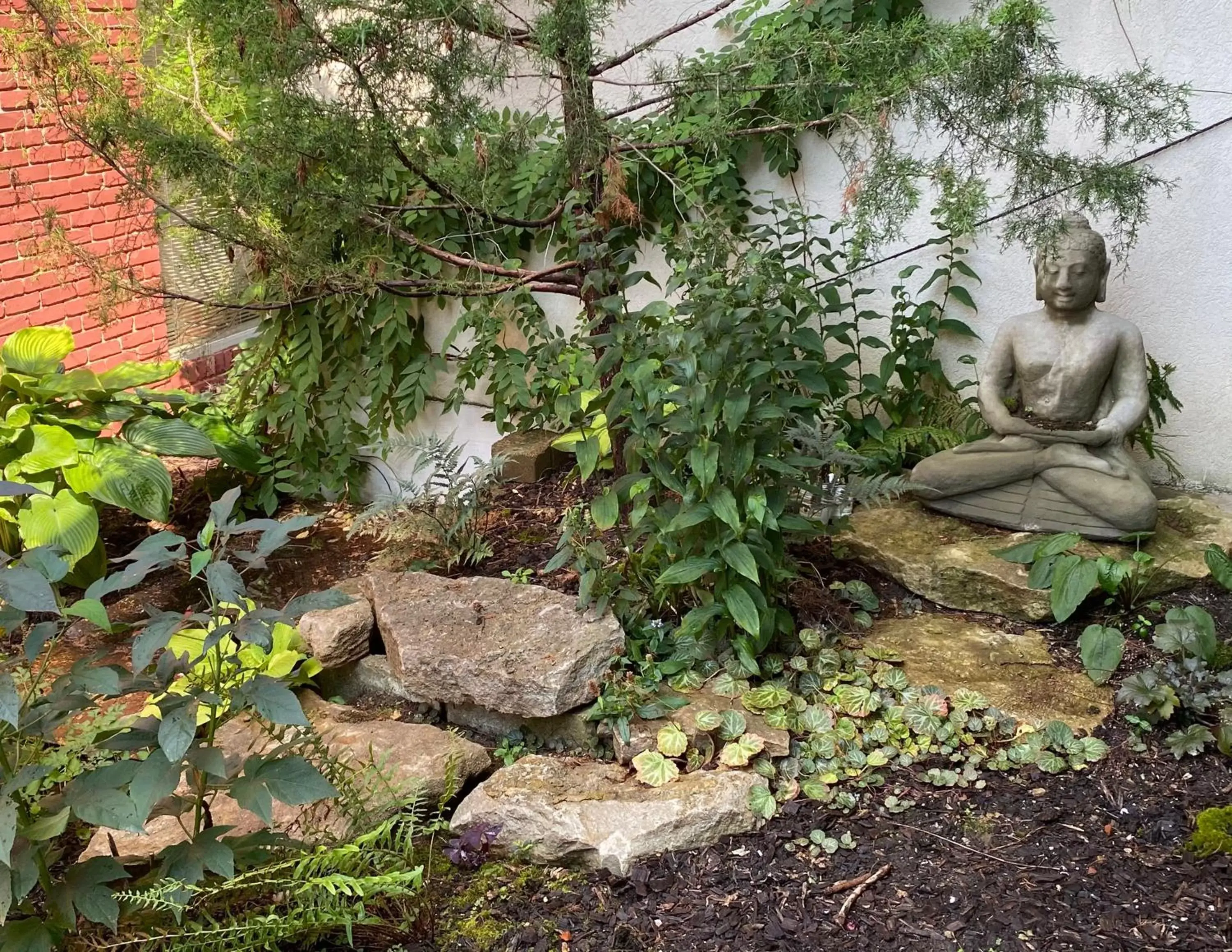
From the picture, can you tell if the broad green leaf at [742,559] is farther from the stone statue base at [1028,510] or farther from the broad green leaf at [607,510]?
the stone statue base at [1028,510]

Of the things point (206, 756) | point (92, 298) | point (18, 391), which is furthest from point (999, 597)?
point (92, 298)

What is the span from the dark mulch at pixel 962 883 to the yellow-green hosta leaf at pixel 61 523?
2.36 metres

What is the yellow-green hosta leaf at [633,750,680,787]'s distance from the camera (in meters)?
2.67

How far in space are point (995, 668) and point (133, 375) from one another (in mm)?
3658

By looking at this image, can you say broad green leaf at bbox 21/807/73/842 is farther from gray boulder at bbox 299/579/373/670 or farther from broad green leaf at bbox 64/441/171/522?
broad green leaf at bbox 64/441/171/522

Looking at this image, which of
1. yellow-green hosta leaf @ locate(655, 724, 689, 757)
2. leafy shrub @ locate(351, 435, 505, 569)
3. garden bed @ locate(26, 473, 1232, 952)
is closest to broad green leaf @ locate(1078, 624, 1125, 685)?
garden bed @ locate(26, 473, 1232, 952)

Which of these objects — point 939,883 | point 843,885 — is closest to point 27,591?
point 843,885

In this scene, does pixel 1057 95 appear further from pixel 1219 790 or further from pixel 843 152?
pixel 1219 790

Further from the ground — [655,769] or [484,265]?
[484,265]

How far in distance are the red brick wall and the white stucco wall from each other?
2.82 metres

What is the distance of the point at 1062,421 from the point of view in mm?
3645

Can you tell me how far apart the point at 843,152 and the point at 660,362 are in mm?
880

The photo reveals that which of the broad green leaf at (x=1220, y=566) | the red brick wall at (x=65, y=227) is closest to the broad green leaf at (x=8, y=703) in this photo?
the broad green leaf at (x=1220, y=566)

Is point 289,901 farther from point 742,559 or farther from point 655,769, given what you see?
point 742,559
